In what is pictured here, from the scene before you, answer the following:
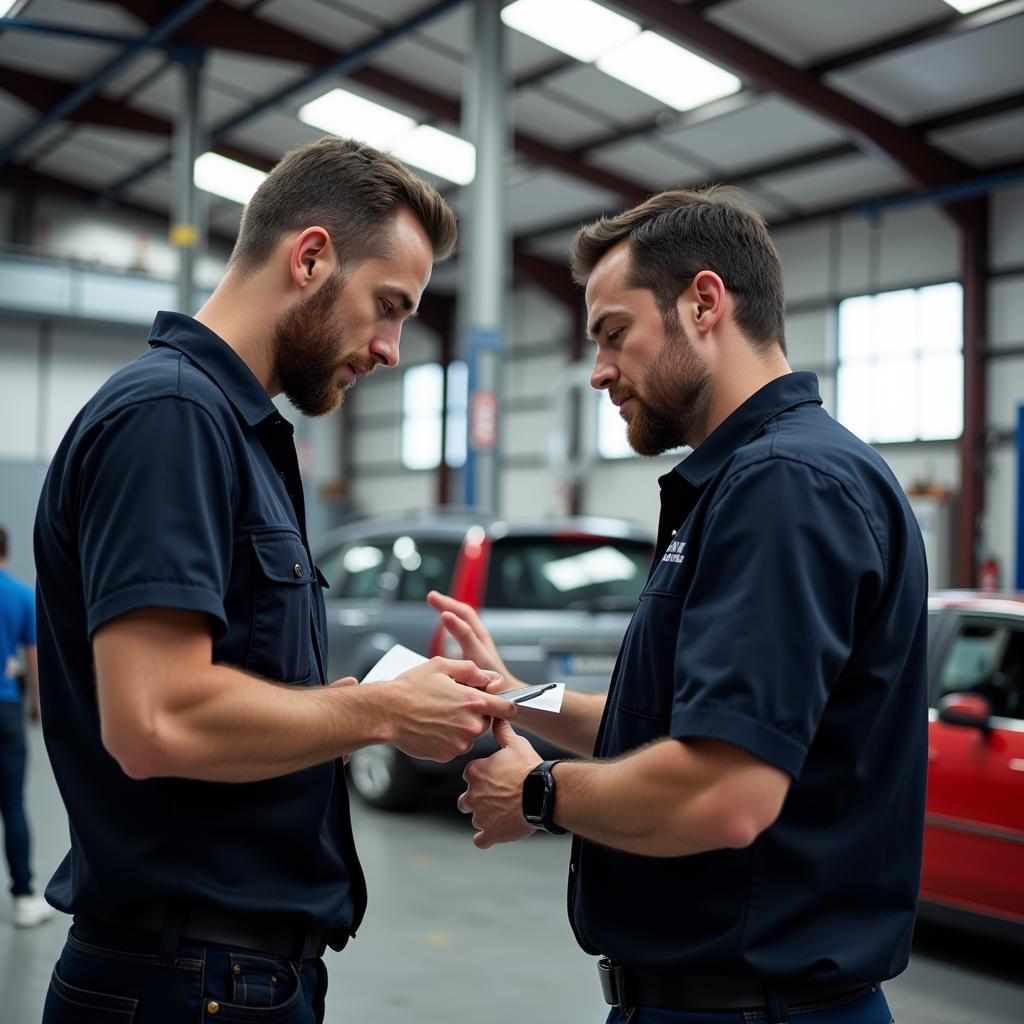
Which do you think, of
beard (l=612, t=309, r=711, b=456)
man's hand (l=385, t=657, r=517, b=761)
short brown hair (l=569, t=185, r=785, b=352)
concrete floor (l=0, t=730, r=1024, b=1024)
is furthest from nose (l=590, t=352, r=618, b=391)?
concrete floor (l=0, t=730, r=1024, b=1024)

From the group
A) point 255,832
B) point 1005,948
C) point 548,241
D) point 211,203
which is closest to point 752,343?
point 255,832

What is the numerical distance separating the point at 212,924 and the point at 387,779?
5863mm

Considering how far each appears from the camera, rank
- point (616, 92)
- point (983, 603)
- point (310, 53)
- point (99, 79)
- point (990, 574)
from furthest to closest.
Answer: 1. point (99, 79)
2. point (310, 53)
3. point (616, 92)
4. point (990, 574)
5. point (983, 603)

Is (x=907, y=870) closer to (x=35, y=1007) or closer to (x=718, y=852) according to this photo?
(x=718, y=852)

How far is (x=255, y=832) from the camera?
67.2 inches

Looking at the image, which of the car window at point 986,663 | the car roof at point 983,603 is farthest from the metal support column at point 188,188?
the car window at point 986,663

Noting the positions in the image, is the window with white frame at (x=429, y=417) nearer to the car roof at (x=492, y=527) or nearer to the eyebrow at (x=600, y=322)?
the car roof at (x=492, y=527)

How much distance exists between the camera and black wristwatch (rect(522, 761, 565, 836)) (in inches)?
68.5

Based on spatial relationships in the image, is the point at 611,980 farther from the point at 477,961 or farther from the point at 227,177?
the point at 227,177

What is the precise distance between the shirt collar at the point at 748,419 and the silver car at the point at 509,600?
15.5 feet

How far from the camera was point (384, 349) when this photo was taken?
6.72 feet

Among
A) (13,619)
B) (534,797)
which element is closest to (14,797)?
(13,619)

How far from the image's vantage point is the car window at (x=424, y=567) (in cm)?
735

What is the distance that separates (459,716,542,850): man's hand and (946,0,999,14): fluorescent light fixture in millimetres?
10623
